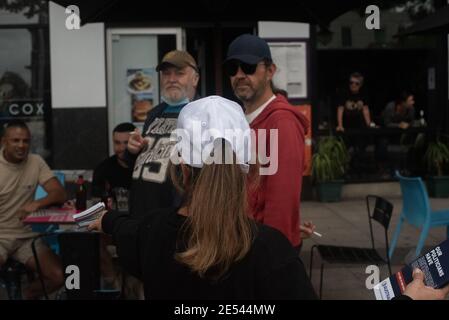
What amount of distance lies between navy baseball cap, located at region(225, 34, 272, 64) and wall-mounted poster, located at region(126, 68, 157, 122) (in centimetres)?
Answer: 567

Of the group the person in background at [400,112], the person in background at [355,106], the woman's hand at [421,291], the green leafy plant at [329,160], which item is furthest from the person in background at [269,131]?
the person in background at [400,112]

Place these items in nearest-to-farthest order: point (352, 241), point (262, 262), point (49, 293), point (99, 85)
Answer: point (262, 262) → point (49, 293) → point (352, 241) → point (99, 85)

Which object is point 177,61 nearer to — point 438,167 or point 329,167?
point 329,167

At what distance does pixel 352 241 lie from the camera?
7.23m

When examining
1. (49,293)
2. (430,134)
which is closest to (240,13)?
(49,293)

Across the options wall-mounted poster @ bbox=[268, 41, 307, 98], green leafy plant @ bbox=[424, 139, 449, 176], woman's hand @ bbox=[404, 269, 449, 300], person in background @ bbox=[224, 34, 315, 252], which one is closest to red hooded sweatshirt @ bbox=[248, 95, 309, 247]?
person in background @ bbox=[224, 34, 315, 252]

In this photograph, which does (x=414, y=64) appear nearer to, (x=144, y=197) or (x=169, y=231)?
(x=144, y=197)

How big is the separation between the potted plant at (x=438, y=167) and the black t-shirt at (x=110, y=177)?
19.8ft

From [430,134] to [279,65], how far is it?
2.71 metres

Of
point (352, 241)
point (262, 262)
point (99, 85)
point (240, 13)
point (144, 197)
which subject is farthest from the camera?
point (99, 85)

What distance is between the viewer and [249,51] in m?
3.20

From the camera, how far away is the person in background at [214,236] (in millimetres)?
1836

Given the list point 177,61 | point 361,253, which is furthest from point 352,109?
point 177,61

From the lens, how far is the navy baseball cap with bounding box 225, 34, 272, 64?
317cm
